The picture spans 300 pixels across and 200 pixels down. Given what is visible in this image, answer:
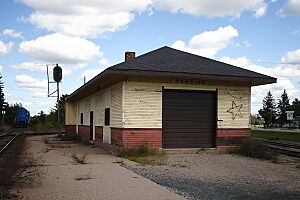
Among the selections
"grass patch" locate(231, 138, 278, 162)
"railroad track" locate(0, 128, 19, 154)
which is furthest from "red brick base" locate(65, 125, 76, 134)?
"grass patch" locate(231, 138, 278, 162)

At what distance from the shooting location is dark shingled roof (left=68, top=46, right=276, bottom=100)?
55.0ft

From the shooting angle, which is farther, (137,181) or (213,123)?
(213,123)

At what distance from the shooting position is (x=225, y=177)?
1147cm

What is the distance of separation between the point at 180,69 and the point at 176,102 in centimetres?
161

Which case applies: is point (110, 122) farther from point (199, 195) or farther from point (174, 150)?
point (199, 195)

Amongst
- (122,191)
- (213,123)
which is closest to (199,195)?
(122,191)

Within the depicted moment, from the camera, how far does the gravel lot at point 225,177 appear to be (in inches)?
356

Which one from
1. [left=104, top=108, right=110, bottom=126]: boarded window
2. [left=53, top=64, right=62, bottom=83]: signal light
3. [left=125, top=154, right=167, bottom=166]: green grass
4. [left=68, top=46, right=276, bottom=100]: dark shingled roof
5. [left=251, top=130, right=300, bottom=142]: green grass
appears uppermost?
[left=53, top=64, right=62, bottom=83]: signal light

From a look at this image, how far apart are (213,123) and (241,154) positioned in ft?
6.44

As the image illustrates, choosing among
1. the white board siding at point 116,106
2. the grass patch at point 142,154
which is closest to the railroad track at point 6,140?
the white board siding at point 116,106

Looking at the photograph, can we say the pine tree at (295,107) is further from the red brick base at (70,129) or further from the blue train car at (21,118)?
the red brick base at (70,129)

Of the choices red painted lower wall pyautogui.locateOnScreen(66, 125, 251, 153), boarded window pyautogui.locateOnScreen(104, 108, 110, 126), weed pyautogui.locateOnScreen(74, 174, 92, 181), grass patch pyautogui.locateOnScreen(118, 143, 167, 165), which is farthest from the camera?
boarded window pyautogui.locateOnScreen(104, 108, 110, 126)

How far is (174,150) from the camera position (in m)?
18.0

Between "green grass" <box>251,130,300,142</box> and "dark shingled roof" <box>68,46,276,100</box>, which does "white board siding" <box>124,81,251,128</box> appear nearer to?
"dark shingled roof" <box>68,46,276,100</box>
